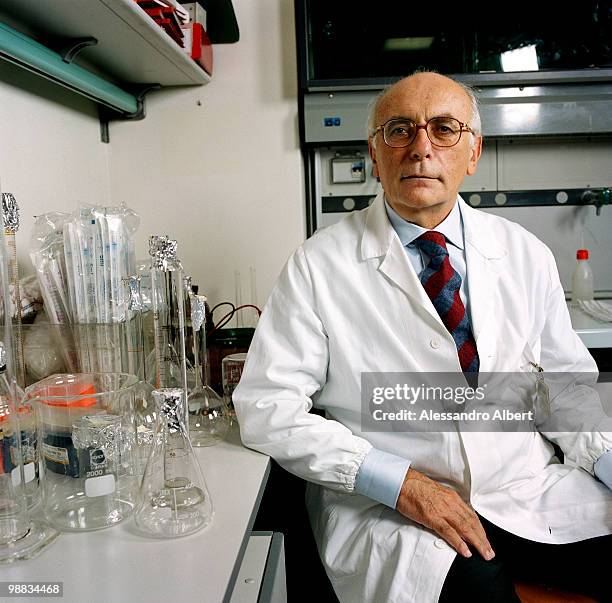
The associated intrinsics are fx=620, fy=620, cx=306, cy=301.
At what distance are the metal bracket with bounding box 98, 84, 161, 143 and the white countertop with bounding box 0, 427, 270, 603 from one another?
1541 mm

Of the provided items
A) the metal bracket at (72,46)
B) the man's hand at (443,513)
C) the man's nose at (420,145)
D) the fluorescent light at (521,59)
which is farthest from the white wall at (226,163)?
the man's hand at (443,513)

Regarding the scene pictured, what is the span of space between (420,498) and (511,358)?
39 cm

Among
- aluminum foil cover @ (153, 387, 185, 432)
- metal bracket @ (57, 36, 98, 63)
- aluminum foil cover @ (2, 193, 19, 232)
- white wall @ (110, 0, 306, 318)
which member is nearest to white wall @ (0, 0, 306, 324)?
white wall @ (110, 0, 306, 318)

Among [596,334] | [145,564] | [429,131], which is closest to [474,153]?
[429,131]

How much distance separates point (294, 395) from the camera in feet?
4.03

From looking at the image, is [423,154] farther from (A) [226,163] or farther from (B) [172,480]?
(A) [226,163]

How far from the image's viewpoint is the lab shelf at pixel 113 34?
4.34 feet

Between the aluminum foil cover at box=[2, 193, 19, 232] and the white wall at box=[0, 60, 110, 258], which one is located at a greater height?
the white wall at box=[0, 60, 110, 258]

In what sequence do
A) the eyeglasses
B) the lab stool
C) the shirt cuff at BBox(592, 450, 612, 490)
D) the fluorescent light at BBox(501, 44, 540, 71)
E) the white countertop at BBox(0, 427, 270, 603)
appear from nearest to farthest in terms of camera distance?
the white countertop at BBox(0, 427, 270, 603)
the lab stool
the shirt cuff at BBox(592, 450, 612, 490)
the eyeglasses
the fluorescent light at BBox(501, 44, 540, 71)

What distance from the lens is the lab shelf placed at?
1322 mm

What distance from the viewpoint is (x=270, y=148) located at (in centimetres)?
214

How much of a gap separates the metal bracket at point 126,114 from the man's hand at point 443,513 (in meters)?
1.55

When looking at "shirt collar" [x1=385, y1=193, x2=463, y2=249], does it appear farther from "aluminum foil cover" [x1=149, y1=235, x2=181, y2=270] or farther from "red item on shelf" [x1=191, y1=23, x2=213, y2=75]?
"red item on shelf" [x1=191, y1=23, x2=213, y2=75]

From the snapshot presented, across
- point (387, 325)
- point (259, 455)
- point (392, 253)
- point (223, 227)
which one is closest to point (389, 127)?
point (392, 253)
